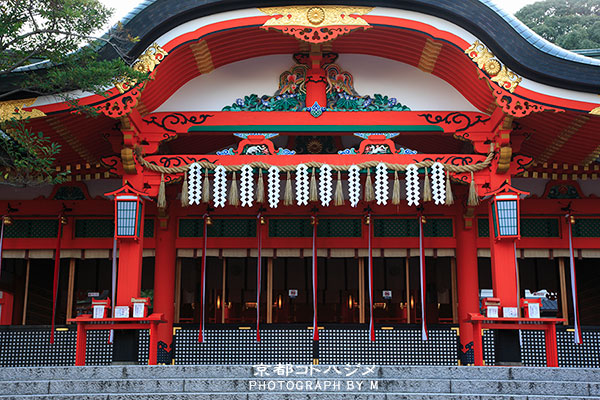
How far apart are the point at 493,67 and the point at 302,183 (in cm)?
314

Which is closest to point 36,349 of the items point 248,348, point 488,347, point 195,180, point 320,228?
point 248,348

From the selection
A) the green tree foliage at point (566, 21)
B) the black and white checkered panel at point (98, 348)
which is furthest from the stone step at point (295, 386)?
the green tree foliage at point (566, 21)

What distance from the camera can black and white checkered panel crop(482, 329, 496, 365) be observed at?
32.7 ft

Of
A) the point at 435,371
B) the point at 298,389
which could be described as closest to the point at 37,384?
the point at 298,389

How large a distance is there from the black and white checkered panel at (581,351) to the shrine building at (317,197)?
22 mm

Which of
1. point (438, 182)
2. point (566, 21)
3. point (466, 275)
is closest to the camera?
point (438, 182)

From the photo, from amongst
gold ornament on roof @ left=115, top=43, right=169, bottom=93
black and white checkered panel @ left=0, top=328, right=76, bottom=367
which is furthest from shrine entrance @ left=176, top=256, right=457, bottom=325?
gold ornament on roof @ left=115, top=43, right=169, bottom=93

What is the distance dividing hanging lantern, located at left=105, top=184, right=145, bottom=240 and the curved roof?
1998mm

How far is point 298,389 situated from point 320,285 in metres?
5.73

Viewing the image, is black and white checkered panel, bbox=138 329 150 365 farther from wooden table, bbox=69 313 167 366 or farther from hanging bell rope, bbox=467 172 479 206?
hanging bell rope, bbox=467 172 479 206

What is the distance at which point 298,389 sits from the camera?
21.8ft

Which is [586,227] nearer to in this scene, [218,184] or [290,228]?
[290,228]

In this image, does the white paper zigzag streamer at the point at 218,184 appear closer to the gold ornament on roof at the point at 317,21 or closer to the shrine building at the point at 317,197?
the shrine building at the point at 317,197

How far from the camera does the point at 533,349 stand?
9922 millimetres
